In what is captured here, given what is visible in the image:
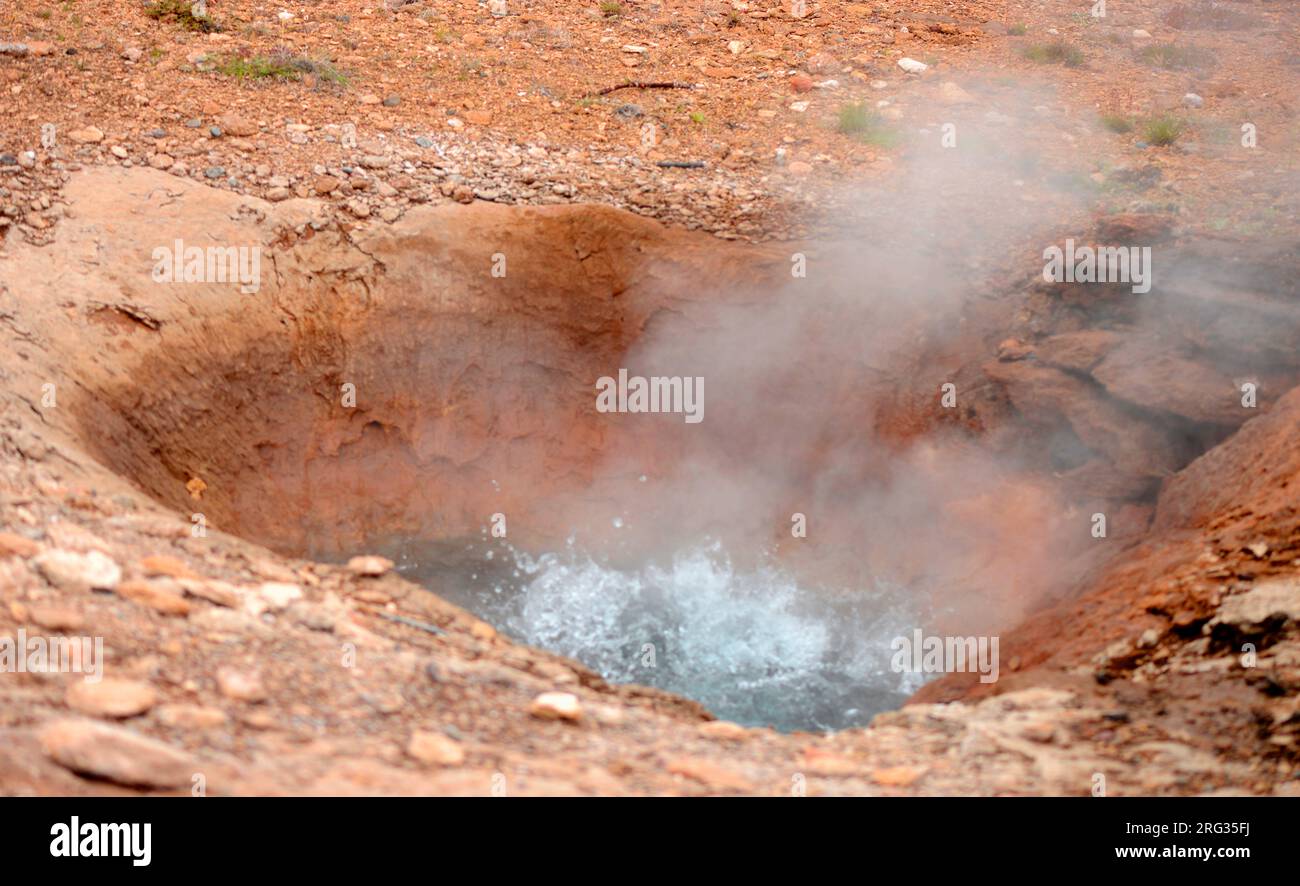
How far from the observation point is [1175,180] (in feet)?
20.6

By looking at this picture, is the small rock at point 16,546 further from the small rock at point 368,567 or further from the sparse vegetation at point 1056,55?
the sparse vegetation at point 1056,55

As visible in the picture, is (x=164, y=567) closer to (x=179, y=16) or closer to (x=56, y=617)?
(x=56, y=617)

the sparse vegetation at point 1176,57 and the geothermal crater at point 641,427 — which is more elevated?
the sparse vegetation at point 1176,57

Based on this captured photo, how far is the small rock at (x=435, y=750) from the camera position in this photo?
294 centimetres

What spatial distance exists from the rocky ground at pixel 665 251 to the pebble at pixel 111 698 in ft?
0.04

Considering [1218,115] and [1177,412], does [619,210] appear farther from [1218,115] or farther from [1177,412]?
[1218,115]

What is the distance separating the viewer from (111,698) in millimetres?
2859

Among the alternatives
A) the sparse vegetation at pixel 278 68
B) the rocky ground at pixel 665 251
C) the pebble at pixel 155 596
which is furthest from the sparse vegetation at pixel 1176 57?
the pebble at pixel 155 596

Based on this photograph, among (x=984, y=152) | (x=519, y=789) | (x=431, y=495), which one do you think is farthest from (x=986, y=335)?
(x=519, y=789)

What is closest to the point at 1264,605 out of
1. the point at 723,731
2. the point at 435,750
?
the point at 723,731

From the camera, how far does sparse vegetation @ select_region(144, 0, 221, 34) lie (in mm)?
7020

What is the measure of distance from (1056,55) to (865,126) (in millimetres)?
1685

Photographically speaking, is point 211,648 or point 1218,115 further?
point 1218,115

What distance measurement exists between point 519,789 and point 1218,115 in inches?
246
